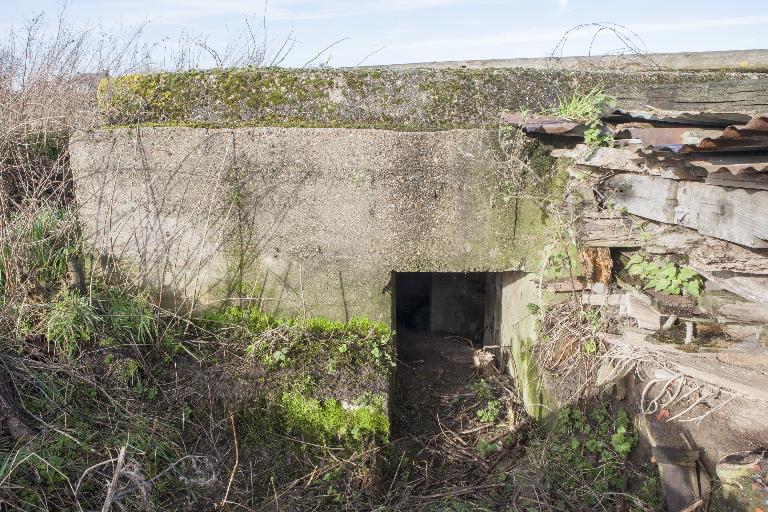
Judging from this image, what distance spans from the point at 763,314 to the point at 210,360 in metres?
3.33

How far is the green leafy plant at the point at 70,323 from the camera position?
3908mm

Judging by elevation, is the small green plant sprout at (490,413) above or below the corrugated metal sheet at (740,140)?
below

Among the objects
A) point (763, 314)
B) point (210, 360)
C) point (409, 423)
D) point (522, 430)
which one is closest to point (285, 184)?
point (210, 360)

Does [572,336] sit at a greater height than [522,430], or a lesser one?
greater

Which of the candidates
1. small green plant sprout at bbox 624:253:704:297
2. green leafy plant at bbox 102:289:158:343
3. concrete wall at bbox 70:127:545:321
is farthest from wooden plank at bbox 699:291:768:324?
green leafy plant at bbox 102:289:158:343

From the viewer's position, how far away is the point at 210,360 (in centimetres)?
418

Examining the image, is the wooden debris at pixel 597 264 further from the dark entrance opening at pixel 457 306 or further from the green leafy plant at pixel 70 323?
the green leafy plant at pixel 70 323

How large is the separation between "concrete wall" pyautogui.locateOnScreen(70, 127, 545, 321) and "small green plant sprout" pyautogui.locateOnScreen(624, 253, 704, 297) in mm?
722

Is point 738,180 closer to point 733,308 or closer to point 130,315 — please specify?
point 733,308

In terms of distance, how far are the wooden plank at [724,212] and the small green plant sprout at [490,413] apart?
209 centimetres

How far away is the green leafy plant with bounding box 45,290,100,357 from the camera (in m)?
3.91

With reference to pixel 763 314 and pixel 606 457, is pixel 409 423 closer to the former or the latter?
pixel 606 457

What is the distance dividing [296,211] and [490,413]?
6.98 feet

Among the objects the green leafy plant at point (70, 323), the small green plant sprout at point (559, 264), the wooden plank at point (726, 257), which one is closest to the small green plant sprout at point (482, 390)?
the small green plant sprout at point (559, 264)
